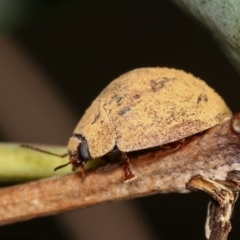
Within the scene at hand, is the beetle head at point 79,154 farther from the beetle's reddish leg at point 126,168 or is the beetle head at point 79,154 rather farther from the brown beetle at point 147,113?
the beetle's reddish leg at point 126,168

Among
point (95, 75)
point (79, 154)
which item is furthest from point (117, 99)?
point (95, 75)

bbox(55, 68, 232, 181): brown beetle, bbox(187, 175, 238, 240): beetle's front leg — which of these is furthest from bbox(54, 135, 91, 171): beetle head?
bbox(187, 175, 238, 240): beetle's front leg

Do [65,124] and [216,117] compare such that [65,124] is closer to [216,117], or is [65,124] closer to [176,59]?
[176,59]

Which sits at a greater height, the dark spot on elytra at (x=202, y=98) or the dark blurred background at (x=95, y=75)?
the dark blurred background at (x=95, y=75)

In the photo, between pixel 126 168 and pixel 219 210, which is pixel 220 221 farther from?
pixel 126 168

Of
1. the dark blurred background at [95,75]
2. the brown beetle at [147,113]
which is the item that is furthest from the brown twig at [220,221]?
the dark blurred background at [95,75]

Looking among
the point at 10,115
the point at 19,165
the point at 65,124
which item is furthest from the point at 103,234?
the point at 19,165
